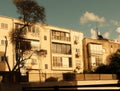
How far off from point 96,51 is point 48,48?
1348cm

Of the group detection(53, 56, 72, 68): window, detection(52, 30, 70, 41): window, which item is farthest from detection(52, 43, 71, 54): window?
detection(53, 56, 72, 68): window

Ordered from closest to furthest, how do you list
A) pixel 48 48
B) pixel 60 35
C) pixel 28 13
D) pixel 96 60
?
pixel 28 13 → pixel 48 48 → pixel 60 35 → pixel 96 60

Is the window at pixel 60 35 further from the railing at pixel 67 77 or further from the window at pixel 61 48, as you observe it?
the railing at pixel 67 77

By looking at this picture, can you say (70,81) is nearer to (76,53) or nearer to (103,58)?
(76,53)

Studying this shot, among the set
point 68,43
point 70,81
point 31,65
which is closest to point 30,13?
point 70,81

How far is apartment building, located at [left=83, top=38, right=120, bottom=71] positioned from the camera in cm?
5984

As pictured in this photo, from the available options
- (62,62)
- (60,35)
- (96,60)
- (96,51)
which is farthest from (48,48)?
(96,51)

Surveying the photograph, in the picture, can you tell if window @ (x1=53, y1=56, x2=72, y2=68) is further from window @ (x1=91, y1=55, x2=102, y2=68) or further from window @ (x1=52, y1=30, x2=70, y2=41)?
window @ (x1=91, y1=55, x2=102, y2=68)

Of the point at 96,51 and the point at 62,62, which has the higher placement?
the point at 96,51

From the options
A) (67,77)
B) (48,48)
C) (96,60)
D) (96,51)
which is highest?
(48,48)

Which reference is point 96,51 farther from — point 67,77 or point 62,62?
point 67,77

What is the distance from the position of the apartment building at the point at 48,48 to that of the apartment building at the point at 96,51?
170 centimetres

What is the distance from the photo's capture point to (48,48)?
53.0 metres

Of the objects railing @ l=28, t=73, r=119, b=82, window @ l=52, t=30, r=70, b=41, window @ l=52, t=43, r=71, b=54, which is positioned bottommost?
railing @ l=28, t=73, r=119, b=82
